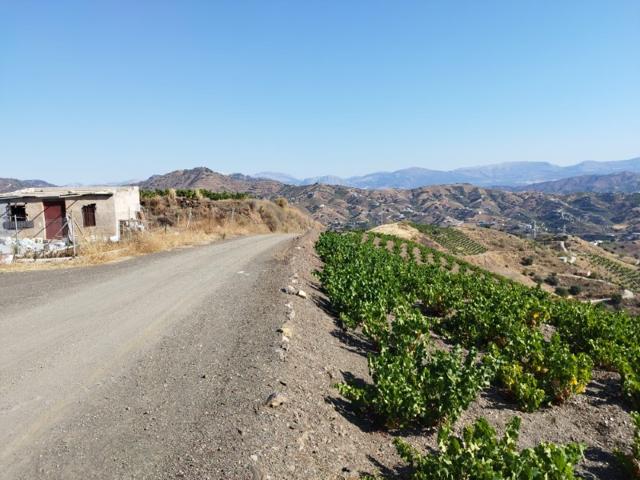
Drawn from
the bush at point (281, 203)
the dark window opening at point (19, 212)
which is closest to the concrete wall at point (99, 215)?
the dark window opening at point (19, 212)

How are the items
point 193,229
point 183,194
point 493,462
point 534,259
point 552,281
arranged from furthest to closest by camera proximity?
point 534,259, point 552,281, point 183,194, point 193,229, point 493,462

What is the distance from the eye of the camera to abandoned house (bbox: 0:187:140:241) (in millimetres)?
23891

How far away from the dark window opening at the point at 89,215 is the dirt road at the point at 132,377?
43.2 ft

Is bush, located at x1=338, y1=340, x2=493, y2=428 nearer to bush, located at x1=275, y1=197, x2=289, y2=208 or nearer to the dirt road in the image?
the dirt road

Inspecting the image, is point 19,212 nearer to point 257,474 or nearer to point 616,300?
point 257,474

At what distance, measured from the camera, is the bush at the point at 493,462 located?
4160 millimetres

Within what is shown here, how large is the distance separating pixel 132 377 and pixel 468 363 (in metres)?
5.14

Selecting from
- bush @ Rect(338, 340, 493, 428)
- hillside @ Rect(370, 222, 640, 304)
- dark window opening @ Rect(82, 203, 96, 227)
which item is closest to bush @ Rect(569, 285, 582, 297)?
hillside @ Rect(370, 222, 640, 304)

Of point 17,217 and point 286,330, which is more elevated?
point 17,217

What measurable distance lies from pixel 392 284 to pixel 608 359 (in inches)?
236

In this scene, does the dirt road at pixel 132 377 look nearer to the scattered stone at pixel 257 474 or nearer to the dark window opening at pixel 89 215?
the scattered stone at pixel 257 474

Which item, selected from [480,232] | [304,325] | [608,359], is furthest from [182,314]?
[480,232]

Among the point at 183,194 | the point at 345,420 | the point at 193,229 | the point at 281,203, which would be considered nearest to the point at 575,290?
the point at 281,203

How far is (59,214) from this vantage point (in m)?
25.5
